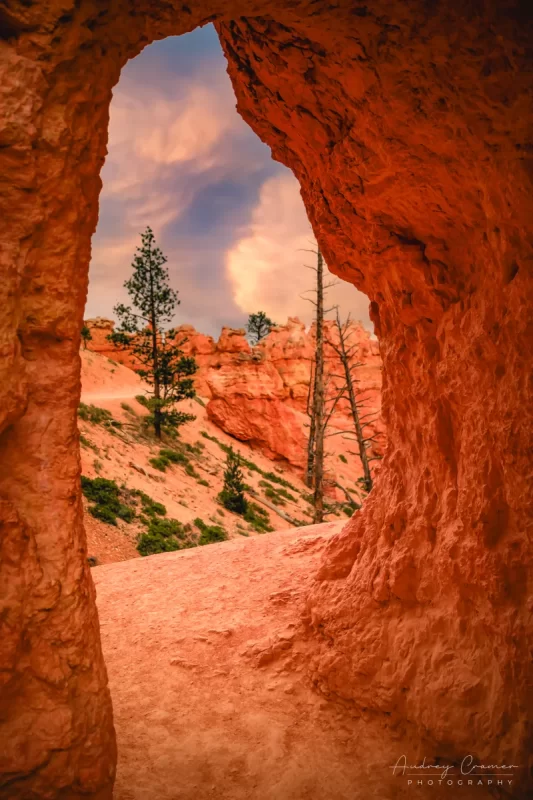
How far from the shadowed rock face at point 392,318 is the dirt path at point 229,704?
1.39 ft

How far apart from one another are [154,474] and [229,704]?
13.9 m

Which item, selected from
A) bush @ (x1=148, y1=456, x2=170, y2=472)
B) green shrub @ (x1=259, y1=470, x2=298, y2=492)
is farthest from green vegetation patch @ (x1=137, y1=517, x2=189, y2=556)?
green shrub @ (x1=259, y1=470, x2=298, y2=492)

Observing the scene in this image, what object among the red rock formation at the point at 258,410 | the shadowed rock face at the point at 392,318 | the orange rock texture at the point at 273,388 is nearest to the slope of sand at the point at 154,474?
the red rock formation at the point at 258,410

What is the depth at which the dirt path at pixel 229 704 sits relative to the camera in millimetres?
Answer: 3697

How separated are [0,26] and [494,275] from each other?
134 inches

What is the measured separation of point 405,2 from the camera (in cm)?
302

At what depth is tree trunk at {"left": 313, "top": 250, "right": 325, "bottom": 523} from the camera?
1358 cm

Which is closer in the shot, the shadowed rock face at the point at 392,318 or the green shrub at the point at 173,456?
the shadowed rock face at the point at 392,318

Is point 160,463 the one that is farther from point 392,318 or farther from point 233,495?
point 392,318

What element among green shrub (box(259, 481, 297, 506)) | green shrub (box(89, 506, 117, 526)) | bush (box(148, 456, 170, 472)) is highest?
bush (box(148, 456, 170, 472))

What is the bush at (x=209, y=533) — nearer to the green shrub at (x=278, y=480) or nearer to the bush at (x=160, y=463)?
→ the bush at (x=160, y=463)

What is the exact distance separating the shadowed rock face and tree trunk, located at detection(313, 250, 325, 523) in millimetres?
8549

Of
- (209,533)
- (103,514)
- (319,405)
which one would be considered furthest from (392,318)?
(209,533)

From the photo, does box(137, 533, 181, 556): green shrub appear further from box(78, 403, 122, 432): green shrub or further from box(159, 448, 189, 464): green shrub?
box(78, 403, 122, 432): green shrub
